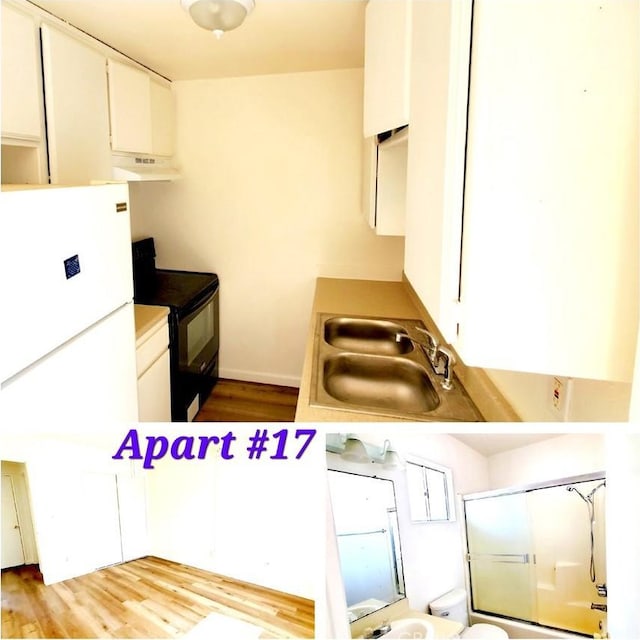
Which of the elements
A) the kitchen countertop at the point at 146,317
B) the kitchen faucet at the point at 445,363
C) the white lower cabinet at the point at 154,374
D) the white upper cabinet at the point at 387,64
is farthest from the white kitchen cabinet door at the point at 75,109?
the kitchen faucet at the point at 445,363

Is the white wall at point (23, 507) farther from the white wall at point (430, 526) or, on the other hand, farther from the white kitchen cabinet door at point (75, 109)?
the white kitchen cabinet door at point (75, 109)

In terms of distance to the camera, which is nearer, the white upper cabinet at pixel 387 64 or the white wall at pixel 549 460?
the white wall at pixel 549 460

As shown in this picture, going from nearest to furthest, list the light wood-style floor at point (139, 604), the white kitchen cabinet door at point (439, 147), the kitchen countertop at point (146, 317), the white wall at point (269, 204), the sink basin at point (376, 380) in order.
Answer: the light wood-style floor at point (139, 604) → the white kitchen cabinet door at point (439, 147) → the sink basin at point (376, 380) → the kitchen countertop at point (146, 317) → the white wall at point (269, 204)

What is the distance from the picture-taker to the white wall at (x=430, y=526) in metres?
0.66

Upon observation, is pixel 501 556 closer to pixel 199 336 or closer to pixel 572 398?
pixel 572 398

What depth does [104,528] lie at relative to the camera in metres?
0.67

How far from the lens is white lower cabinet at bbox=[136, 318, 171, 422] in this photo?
204cm

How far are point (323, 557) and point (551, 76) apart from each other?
756 millimetres

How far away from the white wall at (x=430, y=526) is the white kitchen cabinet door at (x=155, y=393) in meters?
1.57

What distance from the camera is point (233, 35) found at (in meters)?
2.07

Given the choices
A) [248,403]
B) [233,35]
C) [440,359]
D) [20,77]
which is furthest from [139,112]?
[440,359]

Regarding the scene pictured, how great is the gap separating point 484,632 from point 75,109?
7.20 ft

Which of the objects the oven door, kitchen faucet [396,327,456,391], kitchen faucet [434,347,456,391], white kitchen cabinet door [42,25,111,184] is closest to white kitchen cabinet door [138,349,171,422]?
the oven door

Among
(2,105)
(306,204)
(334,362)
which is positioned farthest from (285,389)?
(2,105)
